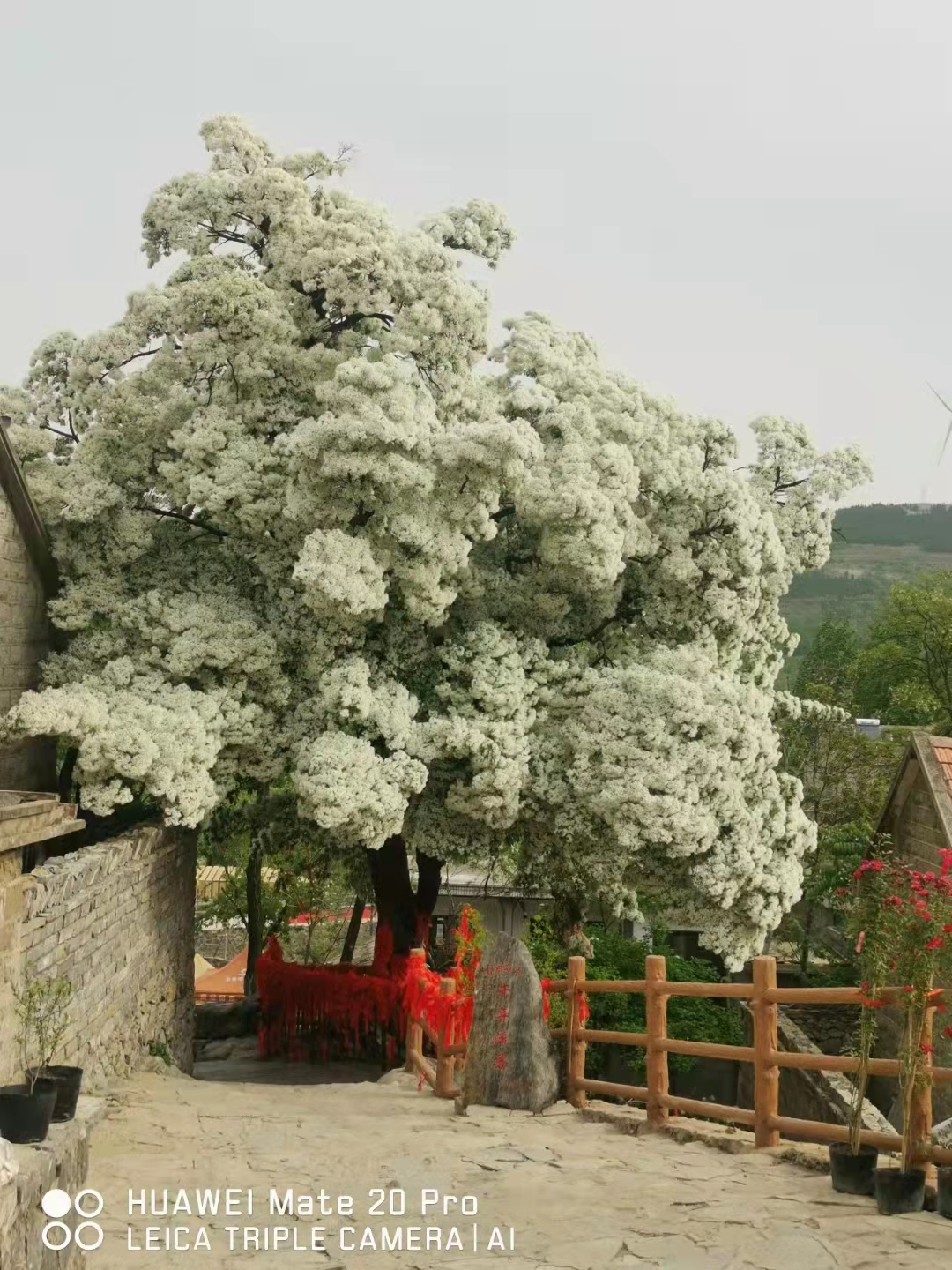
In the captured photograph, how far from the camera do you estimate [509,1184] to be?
8.77 metres

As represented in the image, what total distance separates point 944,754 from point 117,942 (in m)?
10.4

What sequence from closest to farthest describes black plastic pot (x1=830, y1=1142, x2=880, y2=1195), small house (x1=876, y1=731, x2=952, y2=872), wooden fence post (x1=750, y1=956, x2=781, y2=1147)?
1. black plastic pot (x1=830, y1=1142, x2=880, y2=1195)
2. wooden fence post (x1=750, y1=956, x2=781, y2=1147)
3. small house (x1=876, y1=731, x2=952, y2=872)

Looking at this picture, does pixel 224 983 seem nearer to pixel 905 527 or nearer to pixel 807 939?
pixel 807 939

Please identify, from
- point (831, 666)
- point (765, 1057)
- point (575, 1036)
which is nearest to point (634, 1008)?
point (575, 1036)

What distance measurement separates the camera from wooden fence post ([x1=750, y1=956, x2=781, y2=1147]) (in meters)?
9.19

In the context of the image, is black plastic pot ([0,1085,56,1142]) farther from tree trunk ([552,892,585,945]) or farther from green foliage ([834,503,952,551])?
green foliage ([834,503,952,551])

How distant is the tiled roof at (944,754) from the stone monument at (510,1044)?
737 centimetres

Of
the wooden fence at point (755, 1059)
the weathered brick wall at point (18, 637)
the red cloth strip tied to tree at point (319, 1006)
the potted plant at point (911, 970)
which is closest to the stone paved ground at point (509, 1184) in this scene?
the potted plant at point (911, 970)

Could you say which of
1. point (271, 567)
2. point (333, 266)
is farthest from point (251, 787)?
point (333, 266)

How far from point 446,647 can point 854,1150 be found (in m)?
9.30

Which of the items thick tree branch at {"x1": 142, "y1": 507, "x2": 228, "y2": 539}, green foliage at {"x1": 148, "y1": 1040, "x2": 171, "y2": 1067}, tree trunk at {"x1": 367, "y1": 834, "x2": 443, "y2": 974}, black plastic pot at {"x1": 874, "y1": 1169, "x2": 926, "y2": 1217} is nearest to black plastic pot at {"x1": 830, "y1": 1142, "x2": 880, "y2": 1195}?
black plastic pot at {"x1": 874, "y1": 1169, "x2": 926, "y2": 1217}

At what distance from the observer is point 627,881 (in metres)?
16.0

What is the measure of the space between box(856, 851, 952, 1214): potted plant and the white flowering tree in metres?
6.85

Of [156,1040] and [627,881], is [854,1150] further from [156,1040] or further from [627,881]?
[156,1040]
